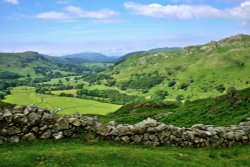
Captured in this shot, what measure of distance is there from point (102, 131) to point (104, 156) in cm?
598

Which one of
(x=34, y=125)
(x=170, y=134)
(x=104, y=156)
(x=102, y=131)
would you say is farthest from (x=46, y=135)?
(x=170, y=134)

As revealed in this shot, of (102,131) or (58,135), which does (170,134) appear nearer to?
(102,131)

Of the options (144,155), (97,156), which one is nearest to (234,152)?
(144,155)

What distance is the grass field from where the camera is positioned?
944 inches

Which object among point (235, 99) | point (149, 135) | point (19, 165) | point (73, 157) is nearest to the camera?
point (19, 165)

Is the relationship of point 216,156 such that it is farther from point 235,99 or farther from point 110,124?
point 235,99

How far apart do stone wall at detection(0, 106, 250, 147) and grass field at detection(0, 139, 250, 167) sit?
0.92 metres

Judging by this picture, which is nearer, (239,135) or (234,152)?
(234,152)

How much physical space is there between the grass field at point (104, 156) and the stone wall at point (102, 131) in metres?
0.92

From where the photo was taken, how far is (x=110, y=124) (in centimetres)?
3328

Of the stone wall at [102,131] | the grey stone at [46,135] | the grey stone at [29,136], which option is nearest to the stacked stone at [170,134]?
the stone wall at [102,131]

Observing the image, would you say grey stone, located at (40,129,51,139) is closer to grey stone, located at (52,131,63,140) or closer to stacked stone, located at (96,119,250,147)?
grey stone, located at (52,131,63,140)

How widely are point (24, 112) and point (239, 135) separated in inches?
910

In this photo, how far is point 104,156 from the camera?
25.7m
